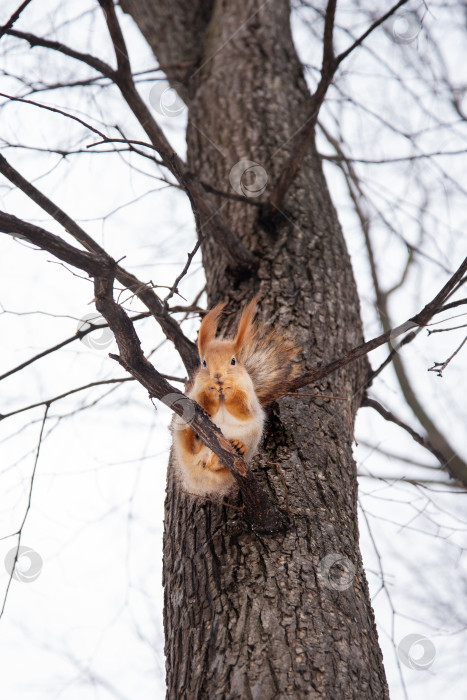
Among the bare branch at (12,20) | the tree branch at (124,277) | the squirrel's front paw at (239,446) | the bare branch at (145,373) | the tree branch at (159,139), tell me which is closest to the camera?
the bare branch at (145,373)

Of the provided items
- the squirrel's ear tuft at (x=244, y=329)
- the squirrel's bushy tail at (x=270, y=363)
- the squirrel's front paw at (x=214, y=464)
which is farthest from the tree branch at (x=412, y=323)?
the squirrel's front paw at (x=214, y=464)

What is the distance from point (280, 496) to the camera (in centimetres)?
179

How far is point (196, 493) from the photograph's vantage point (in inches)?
74.2

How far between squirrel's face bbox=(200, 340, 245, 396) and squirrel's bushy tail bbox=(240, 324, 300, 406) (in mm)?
64

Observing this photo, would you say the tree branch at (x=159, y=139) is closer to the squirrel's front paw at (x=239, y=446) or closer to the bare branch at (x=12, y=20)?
the bare branch at (x=12, y=20)

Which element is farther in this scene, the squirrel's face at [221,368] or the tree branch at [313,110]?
the tree branch at [313,110]

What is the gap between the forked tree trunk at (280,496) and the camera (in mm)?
1517

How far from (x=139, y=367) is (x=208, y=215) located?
1.00 meters

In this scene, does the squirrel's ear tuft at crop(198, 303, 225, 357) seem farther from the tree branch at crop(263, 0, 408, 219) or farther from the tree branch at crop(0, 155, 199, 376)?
the tree branch at crop(263, 0, 408, 219)

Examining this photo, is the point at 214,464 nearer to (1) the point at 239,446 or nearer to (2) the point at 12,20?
(1) the point at 239,446

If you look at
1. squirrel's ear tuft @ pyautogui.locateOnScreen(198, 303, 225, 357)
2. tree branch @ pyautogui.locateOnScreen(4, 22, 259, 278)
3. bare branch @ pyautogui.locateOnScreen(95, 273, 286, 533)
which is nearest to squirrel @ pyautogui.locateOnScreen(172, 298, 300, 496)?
squirrel's ear tuft @ pyautogui.locateOnScreen(198, 303, 225, 357)

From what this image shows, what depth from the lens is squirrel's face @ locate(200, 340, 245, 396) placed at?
181 centimetres

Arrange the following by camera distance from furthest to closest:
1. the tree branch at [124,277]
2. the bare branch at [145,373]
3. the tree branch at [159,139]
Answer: the tree branch at [159,139] < the tree branch at [124,277] < the bare branch at [145,373]

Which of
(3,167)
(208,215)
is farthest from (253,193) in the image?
(3,167)
